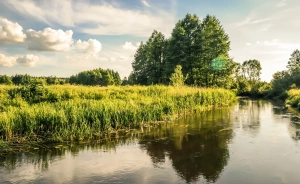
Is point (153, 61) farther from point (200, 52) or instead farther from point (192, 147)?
point (192, 147)

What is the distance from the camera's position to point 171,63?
40.8 m

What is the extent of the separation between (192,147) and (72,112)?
5.24 metres

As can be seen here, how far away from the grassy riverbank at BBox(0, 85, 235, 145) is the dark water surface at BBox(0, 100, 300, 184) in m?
0.84

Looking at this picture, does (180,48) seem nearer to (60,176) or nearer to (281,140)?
(281,140)

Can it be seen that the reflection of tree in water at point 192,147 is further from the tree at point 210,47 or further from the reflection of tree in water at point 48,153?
the tree at point 210,47

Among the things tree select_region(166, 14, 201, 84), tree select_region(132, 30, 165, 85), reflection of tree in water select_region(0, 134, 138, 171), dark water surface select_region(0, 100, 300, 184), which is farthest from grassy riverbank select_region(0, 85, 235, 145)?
tree select_region(132, 30, 165, 85)

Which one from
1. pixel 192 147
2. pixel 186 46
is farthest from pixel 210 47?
pixel 192 147

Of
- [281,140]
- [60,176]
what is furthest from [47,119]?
[281,140]

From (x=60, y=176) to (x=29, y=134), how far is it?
12.6 ft

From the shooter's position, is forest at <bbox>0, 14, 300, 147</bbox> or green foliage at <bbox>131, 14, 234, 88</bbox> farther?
green foliage at <bbox>131, 14, 234, 88</bbox>

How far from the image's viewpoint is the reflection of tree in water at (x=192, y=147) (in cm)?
776

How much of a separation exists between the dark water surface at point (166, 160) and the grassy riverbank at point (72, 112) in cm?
84

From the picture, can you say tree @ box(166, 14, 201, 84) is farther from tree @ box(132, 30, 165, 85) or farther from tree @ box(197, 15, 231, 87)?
tree @ box(132, 30, 165, 85)

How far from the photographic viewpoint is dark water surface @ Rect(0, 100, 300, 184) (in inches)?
282
